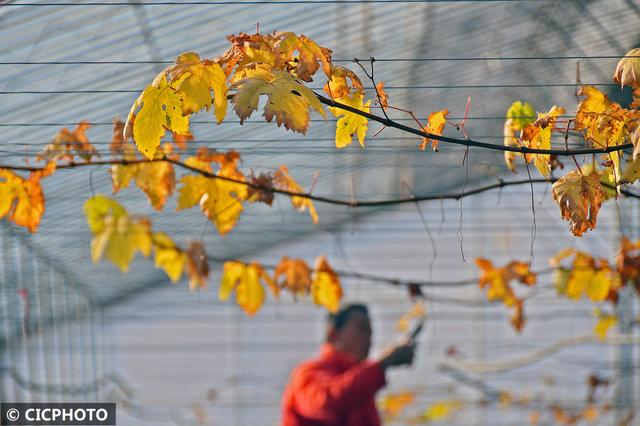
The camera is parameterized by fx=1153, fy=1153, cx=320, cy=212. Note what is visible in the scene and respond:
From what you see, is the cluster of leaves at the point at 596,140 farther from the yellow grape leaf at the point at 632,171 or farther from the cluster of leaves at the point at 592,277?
the cluster of leaves at the point at 592,277

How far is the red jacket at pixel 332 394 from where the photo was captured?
11.1ft

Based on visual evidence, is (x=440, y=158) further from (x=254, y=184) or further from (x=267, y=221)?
(x=254, y=184)

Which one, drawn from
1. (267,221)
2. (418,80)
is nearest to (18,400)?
(267,221)

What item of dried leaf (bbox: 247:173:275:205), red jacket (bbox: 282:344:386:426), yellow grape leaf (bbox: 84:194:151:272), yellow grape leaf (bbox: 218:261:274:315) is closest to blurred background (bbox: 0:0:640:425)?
dried leaf (bbox: 247:173:275:205)

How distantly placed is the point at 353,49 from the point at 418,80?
458 millimetres

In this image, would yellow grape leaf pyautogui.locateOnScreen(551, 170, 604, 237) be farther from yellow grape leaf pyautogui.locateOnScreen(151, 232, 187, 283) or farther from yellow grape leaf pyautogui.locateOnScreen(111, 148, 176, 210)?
yellow grape leaf pyautogui.locateOnScreen(151, 232, 187, 283)

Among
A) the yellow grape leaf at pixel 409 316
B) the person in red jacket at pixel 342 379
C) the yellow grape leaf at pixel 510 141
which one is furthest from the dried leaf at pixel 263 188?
the yellow grape leaf at pixel 409 316

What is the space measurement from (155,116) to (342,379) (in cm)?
183

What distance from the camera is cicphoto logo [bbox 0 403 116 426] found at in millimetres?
5066

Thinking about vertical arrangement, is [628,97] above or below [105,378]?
above

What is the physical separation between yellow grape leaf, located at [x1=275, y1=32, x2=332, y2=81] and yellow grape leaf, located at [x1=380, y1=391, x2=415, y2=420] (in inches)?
233

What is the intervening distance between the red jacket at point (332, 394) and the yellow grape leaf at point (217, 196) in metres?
0.88

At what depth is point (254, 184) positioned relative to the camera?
8.27 feet

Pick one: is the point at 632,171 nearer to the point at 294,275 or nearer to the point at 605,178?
the point at 605,178
